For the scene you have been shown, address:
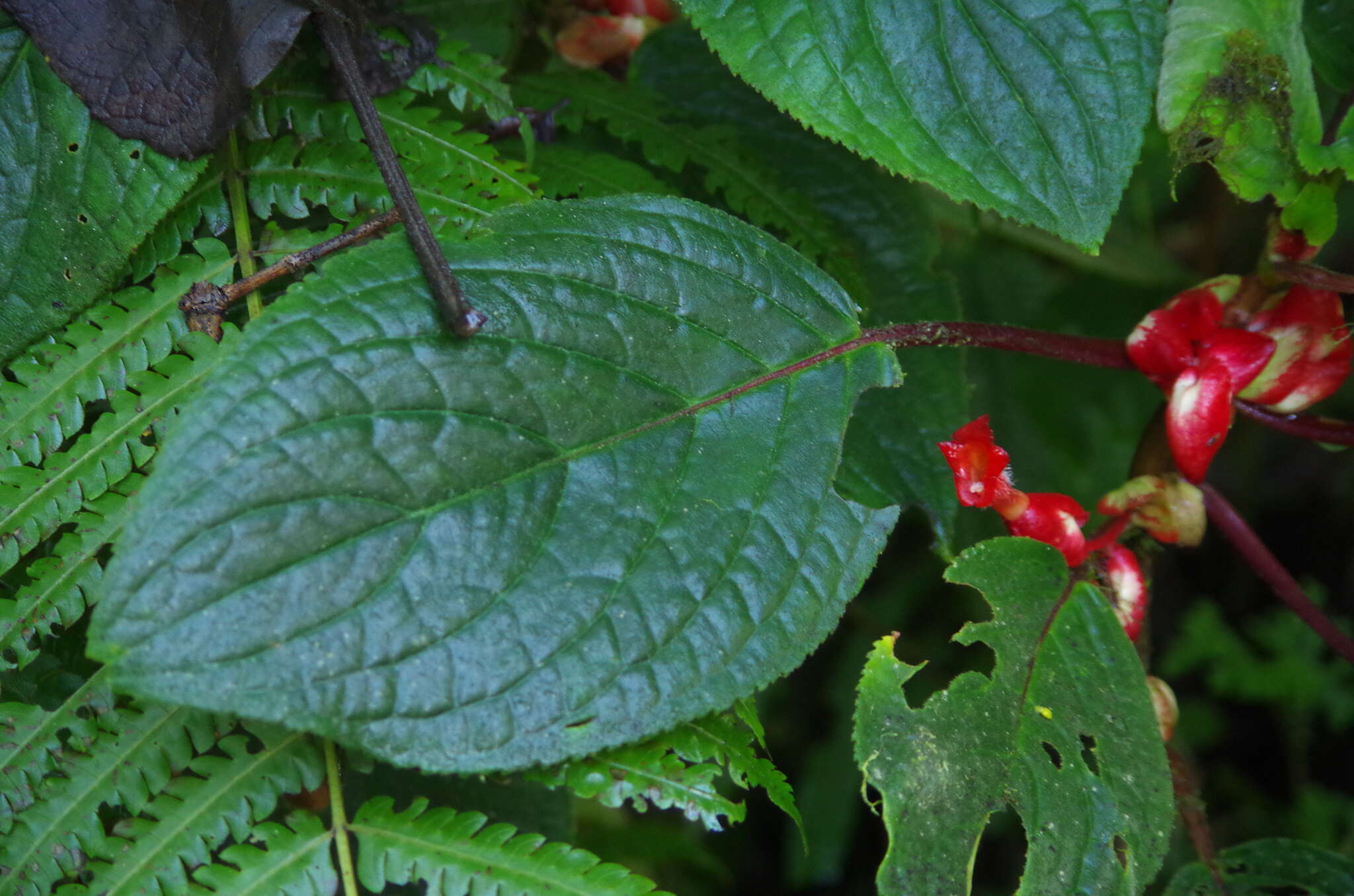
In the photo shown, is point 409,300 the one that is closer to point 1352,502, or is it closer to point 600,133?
point 600,133

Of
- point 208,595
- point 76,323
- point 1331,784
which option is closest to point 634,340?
point 208,595

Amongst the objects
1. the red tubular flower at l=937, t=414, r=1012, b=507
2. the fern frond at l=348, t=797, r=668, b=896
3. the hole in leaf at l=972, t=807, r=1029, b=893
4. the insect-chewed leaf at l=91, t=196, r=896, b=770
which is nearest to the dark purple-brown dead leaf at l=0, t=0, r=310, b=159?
the insect-chewed leaf at l=91, t=196, r=896, b=770

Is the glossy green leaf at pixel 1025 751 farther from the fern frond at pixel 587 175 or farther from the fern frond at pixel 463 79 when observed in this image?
the fern frond at pixel 463 79

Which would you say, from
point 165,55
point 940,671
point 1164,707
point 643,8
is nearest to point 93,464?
point 165,55

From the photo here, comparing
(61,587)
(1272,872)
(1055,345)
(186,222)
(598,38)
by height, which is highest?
(598,38)

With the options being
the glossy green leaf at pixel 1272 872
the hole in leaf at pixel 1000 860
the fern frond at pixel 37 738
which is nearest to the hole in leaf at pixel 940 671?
the hole in leaf at pixel 1000 860

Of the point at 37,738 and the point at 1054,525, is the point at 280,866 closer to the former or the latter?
the point at 37,738

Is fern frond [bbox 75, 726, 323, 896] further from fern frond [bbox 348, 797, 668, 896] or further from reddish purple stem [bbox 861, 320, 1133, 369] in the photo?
reddish purple stem [bbox 861, 320, 1133, 369]
